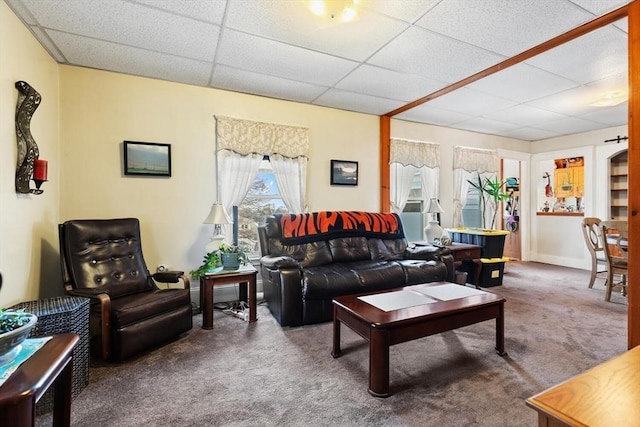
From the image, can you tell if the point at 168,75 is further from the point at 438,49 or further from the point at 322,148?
the point at 438,49

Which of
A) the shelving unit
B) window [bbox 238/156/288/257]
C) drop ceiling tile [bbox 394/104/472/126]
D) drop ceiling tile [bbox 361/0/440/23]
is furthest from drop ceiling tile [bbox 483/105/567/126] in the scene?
window [bbox 238/156/288/257]

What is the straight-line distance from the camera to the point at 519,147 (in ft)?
20.3

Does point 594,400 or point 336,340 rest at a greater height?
point 594,400

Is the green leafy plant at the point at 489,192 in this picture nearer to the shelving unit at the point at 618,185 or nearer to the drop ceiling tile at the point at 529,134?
the drop ceiling tile at the point at 529,134

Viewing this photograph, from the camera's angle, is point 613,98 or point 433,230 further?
point 433,230

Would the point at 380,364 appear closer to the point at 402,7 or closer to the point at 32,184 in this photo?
the point at 402,7

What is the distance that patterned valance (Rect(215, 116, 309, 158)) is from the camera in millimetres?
3637

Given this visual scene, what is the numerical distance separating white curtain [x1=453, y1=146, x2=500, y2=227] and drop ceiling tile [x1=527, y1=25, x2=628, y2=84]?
7.00 ft

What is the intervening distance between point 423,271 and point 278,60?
2632mm

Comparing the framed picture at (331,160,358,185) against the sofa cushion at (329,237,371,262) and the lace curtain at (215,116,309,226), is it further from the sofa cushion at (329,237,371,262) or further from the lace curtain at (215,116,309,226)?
the sofa cushion at (329,237,371,262)

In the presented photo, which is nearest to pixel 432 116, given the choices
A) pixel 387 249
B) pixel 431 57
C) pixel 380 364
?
pixel 431 57

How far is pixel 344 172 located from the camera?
4410mm

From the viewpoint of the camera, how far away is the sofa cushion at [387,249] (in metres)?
3.84

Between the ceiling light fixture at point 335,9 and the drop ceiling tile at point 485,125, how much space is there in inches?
139
